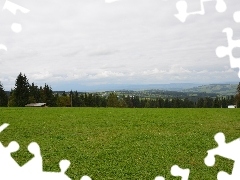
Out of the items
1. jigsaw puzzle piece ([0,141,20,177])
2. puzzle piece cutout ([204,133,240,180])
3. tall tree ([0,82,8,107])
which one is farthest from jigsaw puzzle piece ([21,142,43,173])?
tall tree ([0,82,8,107])

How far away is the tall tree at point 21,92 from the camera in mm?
104375

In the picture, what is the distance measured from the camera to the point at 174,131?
1025 inches

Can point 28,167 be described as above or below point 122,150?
Answer: above

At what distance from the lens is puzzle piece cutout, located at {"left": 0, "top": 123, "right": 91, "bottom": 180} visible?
564 cm

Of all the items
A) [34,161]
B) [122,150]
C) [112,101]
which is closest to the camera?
[34,161]

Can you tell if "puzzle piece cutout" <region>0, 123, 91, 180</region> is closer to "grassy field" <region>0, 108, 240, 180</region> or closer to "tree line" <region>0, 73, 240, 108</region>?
"grassy field" <region>0, 108, 240, 180</region>

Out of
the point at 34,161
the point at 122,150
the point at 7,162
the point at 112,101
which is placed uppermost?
the point at 34,161

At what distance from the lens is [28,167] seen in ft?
19.2

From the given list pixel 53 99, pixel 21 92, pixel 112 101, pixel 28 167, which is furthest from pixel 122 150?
pixel 112 101

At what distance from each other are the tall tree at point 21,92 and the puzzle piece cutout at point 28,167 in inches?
3984

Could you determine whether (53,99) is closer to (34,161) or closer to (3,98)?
(3,98)

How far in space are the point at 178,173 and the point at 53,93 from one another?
114 metres

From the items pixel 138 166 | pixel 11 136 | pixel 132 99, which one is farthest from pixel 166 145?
pixel 132 99

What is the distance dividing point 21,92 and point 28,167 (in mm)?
103158
